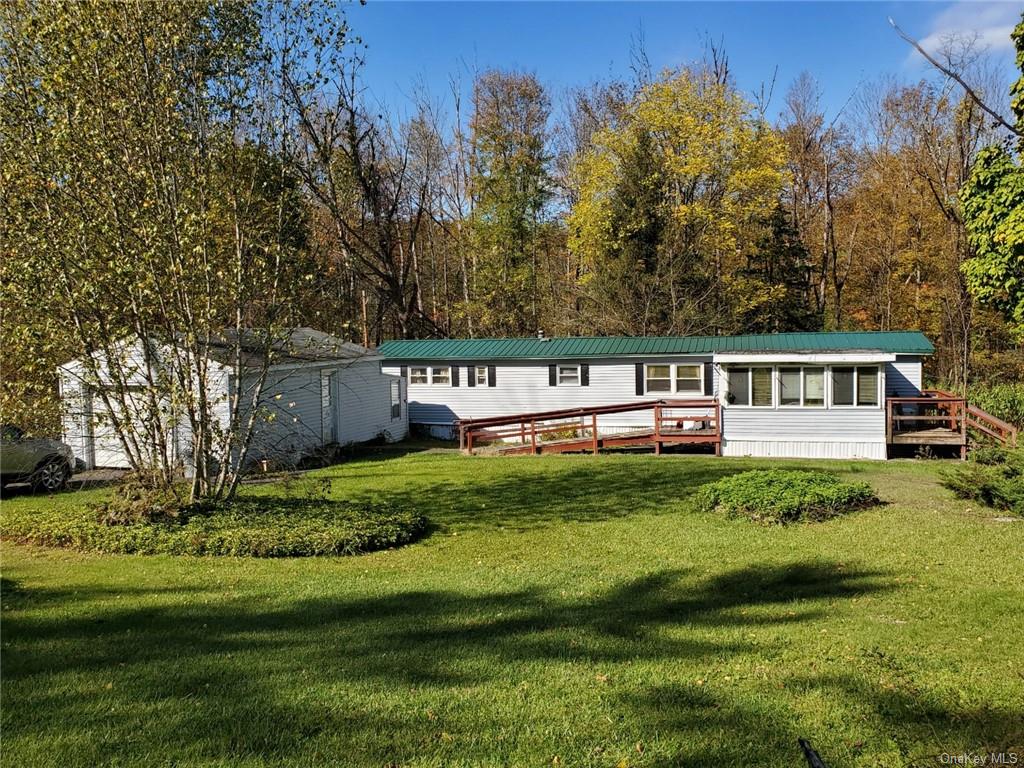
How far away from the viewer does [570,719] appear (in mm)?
4047

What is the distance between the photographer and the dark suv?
1384 centimetres

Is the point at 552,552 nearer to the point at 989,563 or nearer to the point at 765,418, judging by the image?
the point at 989,563

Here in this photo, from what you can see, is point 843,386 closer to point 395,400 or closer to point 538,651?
point 395,400

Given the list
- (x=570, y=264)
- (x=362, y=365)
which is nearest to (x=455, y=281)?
(x=570, y=264)

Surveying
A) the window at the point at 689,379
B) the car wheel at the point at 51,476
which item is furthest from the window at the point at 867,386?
the car wheel at the point at 51,476

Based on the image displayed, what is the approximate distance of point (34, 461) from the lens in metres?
14.2

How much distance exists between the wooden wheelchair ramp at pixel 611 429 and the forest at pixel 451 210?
18.4 ft

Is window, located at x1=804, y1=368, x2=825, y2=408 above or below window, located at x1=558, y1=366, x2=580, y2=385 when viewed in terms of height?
below

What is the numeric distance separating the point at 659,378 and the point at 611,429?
6.81ft

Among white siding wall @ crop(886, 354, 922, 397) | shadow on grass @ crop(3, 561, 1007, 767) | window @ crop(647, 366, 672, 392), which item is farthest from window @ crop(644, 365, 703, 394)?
shadow on grass @ crop(3, 561, 1007, 767)

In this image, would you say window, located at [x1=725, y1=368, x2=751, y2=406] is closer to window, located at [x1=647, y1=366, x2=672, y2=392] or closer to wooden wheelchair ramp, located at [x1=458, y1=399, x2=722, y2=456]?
wooden wheelchair ramp, located at [x1=458, y1=399, x2=722, y2=456]

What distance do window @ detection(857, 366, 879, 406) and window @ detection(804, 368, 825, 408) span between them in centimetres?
83

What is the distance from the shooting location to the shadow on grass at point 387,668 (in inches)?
148

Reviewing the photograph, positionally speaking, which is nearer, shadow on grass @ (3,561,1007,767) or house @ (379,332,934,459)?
shadow on grass @ (3,561,1007,767)
